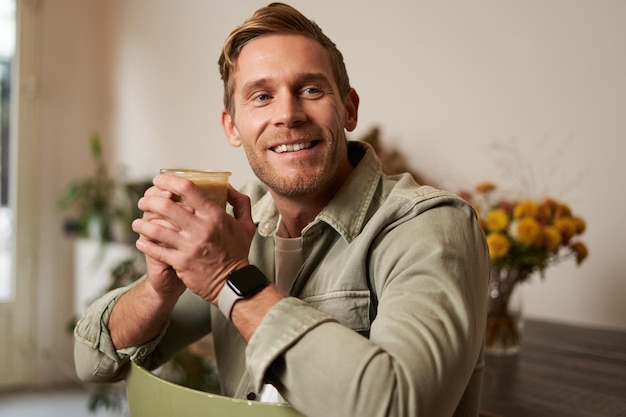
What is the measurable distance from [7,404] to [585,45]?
4.14 metres

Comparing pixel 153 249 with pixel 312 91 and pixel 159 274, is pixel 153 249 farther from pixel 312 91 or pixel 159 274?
pixel 312 91

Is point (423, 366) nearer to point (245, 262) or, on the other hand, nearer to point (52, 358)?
point (245, 262)

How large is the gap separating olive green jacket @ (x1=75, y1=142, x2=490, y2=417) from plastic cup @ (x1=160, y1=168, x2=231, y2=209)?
0.66 ft

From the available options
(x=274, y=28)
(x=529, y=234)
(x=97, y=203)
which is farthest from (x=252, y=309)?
(x=97, y=203)

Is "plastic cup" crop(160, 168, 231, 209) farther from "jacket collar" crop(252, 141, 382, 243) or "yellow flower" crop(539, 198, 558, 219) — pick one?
"yellow flower" crop(539, 198, 558, 219)

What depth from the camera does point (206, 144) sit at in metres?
3.56

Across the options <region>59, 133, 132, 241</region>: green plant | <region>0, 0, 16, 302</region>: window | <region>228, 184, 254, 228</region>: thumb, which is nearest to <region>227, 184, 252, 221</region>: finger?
<region>228, 184, 254, 228</region>: thumb

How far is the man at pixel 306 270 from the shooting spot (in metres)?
0.73

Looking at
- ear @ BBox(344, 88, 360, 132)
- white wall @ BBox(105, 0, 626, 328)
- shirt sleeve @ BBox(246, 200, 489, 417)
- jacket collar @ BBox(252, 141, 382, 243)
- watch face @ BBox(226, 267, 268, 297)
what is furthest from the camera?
white wall @ BBox(105, 0, 626, 328)

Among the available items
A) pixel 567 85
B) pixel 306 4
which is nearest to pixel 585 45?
pixel 567 85

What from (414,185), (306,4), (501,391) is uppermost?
(306,4)

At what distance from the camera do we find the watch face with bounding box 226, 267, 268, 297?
0.82 meters

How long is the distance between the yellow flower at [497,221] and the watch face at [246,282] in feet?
3.14

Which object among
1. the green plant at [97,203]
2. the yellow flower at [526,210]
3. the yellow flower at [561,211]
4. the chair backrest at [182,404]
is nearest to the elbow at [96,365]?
the chair backrest at [182,404]
